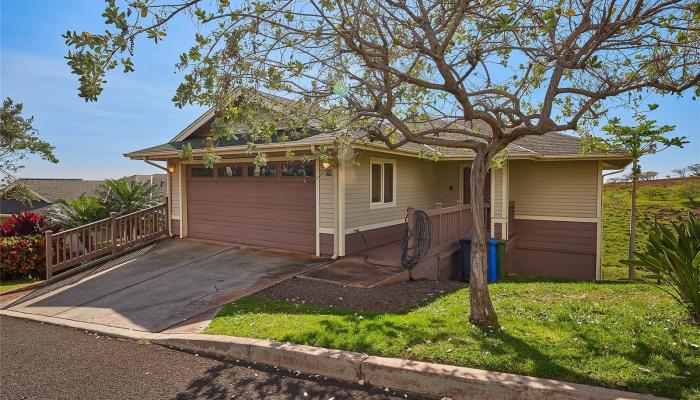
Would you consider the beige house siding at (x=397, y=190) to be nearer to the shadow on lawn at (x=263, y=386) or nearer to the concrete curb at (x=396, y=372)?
the concrete curb at (x=396, y=372)

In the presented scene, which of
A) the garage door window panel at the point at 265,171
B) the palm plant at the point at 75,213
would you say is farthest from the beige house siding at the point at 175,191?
the garage door window panel at the point at 265,171

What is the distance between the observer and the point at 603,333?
4.41 meters

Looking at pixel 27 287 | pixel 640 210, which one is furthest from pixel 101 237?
pixel 640 210

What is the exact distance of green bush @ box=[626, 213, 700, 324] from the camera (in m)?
4.54

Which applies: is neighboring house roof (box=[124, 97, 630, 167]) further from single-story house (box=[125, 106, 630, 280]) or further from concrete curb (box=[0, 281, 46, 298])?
concrete curb (box=[0, 281, 46, 298])

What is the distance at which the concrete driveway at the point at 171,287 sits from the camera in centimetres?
617

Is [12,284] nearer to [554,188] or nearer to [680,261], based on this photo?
[680,261]

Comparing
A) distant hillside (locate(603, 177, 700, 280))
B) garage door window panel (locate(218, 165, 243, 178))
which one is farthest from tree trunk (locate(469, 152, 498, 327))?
distant hillside (locate(603, 177, 700, 280))

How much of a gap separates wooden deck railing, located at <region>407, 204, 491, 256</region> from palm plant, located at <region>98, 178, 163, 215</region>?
9.53 metres

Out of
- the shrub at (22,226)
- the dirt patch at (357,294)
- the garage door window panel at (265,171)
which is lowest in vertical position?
the dirt patch at (357,294)

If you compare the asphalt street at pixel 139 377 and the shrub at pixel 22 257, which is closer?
the asphalt street at pixel 139 377

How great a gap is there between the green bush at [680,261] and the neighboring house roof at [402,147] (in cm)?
463

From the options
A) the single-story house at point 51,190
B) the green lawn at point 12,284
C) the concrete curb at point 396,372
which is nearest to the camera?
the concrete curb at point 396,372

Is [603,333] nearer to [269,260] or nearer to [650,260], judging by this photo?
[650,260]
